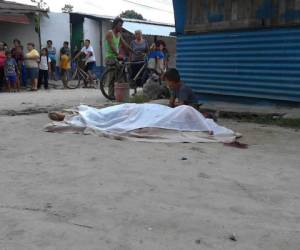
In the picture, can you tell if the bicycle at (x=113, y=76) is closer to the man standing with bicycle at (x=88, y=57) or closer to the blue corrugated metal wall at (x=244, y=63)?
the blue corrugated metal wall at (x=244, y=63)

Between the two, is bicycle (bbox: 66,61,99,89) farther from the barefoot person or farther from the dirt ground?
the dirt ground

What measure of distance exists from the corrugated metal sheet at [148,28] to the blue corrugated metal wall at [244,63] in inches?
439

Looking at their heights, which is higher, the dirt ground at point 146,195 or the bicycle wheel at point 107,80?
the bicycle wheel at point 107,80

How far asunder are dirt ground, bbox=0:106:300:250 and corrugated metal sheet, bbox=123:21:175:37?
626 inches

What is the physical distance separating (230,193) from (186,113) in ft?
8.23

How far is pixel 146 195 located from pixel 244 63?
5.70 metres

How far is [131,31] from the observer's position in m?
21.2

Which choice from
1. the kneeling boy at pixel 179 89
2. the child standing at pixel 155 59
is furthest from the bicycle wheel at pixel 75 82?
the kneeling boy at pixel 179 89

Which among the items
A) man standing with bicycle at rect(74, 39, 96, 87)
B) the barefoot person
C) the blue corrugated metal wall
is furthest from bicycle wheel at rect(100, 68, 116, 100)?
man standing with bicycle at rect(74, 39, 96, 87)

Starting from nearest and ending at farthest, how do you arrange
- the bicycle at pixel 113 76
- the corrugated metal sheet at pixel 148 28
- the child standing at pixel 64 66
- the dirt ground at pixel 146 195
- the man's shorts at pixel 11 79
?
the dirt ground at pixel 146 195 < the bicycle at pixel 113 76 < the man's shorts at pixel 11 79 < the child standing at pixel 64 66 < the corrugated metal sheet at pixel 148 28

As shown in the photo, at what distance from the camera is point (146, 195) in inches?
154

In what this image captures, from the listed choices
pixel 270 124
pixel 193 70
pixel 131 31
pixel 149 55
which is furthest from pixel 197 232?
pixel 131 31

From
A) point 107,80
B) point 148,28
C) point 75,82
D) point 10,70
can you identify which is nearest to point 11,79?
point 10,70

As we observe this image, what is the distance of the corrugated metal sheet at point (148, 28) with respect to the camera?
2152 centimetres
